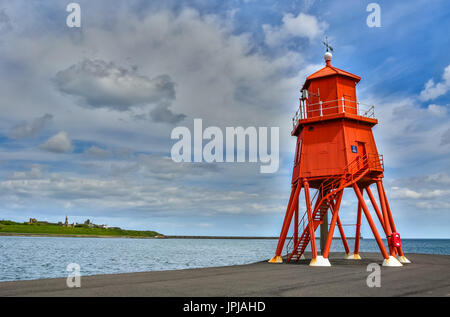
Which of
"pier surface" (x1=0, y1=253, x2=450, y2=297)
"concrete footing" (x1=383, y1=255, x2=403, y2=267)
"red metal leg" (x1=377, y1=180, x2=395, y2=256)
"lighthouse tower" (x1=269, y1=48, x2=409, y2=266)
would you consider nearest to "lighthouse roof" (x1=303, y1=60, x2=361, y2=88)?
"lighthouse tower" (x1=269, y1=48, x2=409, y2=266)

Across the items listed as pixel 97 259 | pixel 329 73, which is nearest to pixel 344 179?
pixel 329 73

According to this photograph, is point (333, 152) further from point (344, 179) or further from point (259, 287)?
point (259, 287)

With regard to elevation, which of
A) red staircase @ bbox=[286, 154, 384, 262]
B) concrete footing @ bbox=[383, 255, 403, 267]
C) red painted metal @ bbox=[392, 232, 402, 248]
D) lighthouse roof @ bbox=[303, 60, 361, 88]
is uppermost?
lighthouse roof @ bbox=[303, 60, 361, 88]

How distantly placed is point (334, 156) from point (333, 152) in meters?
0.32

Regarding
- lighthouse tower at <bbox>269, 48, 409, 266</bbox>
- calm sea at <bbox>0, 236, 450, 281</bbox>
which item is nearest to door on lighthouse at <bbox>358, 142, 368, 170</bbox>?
lighthouse tower at <bbox>269, 48, 409, 266</bbox>

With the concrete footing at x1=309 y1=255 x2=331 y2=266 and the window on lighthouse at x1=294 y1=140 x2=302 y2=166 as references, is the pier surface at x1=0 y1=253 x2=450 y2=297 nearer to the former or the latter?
the concrete footing at x1=309 y1=255 x2=331 y2=266

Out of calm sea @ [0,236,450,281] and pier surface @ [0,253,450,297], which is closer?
pier surface @ [0,253,450,297]

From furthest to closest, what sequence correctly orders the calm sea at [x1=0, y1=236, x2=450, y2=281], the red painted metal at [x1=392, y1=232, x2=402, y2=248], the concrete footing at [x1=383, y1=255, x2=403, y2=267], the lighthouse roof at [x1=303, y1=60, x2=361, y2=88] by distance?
1. the calm sea at [x1=0, y1=236, x2=450, y2=281]
2. the lighthouse roof at [x1=303, y1=60, x2=361, y2=88]
3. the red painted metal at [x1=392, y1=232, x2=402, y2=248]
4. the concrete footing at [x1=383, y1=255, x2=403, y2=267]

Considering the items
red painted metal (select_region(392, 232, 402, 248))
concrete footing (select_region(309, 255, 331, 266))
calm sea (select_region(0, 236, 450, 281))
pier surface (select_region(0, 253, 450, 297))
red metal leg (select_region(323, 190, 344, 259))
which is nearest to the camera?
pier surface (select_region(0, 253, 450, 297))

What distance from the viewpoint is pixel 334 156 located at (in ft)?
84.5

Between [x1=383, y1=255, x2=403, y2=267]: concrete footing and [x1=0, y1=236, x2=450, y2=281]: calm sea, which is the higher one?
[x1=383, y1=255, x2=403, y2=267]: concrete footing

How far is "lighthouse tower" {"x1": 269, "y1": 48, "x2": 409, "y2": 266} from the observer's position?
25.1 meters
